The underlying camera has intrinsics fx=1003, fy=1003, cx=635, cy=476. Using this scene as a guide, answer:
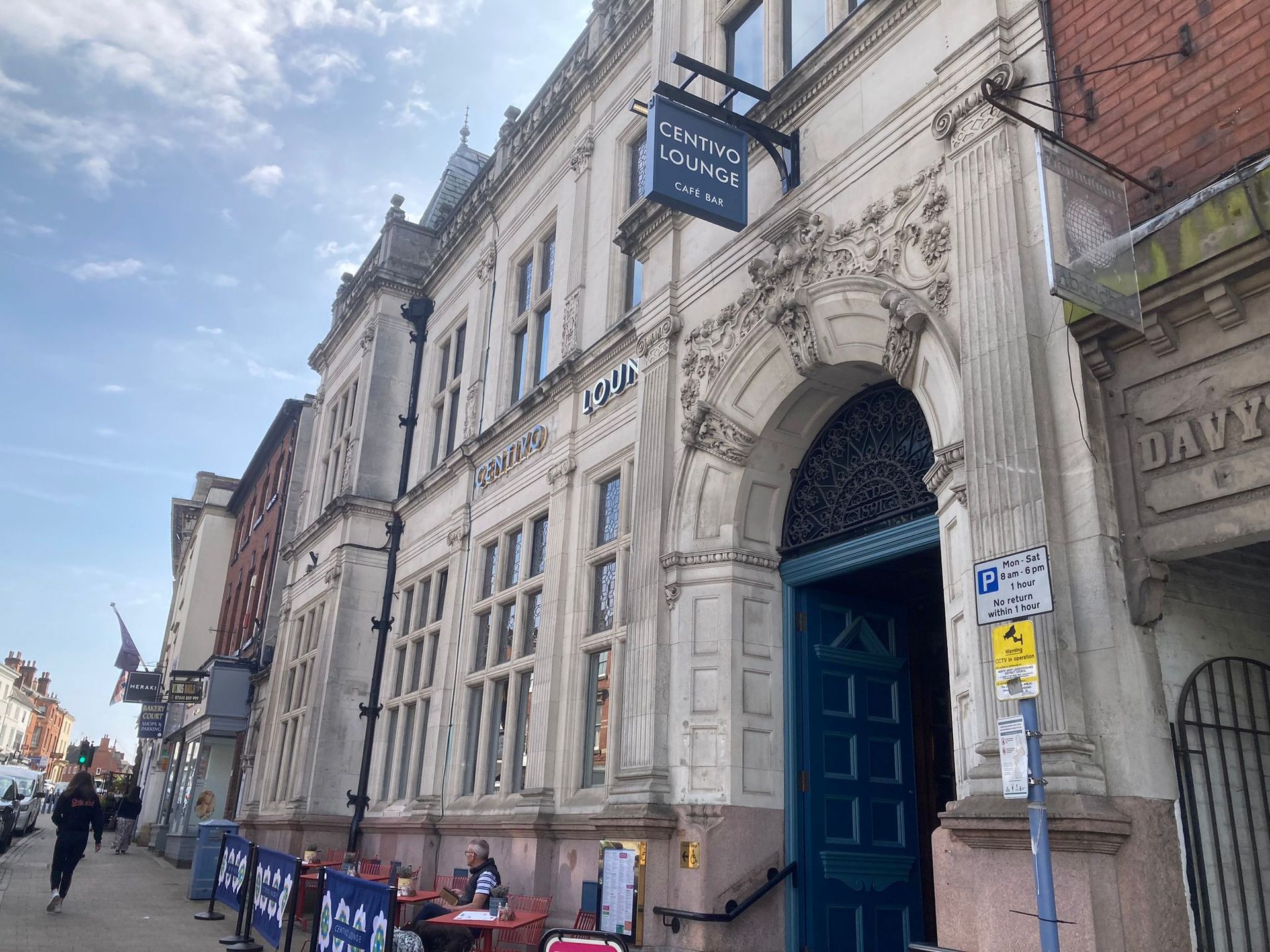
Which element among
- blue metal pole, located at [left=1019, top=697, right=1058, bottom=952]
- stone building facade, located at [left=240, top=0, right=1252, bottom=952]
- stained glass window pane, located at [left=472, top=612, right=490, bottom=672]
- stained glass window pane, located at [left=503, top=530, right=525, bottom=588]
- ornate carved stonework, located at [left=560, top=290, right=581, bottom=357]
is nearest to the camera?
blue metal pole, located at [left=1019, top=697, right=1058, bottom=952]

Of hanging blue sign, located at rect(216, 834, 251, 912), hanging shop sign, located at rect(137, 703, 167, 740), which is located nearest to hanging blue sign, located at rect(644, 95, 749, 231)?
hanging blue sign, located at rect(216, 834, 251, 912)

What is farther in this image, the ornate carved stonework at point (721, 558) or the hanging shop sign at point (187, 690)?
the hanging shop sign at point (187, 690)

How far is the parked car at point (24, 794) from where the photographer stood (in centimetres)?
2998

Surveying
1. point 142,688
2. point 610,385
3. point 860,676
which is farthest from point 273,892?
point 142,688

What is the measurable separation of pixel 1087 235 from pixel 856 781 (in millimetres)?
5596

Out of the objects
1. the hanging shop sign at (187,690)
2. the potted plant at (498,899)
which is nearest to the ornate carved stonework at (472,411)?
the potted plant at (498,899)

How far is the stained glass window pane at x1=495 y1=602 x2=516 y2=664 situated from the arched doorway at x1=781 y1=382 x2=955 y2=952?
17.9 feet

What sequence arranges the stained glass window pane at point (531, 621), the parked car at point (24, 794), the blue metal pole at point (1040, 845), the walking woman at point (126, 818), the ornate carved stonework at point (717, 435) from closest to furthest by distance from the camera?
the blue metal pole at point (1040, 845) < the ornate carved stonework at point (717, 435) < the stained glass window pane at point (531, 621) < the walking woman at point (126, 818) < the parked car at point (24, 794)

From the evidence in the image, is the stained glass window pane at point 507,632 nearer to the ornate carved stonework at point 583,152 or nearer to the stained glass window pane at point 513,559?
the stained glass window pane at point 513,559

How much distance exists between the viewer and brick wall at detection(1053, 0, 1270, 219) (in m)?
5.89

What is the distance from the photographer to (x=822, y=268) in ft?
29.6

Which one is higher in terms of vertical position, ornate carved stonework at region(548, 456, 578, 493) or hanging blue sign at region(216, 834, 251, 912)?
ornate carved stonework at region(548, 456, 578, 493)

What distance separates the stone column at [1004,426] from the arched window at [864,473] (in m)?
1.53

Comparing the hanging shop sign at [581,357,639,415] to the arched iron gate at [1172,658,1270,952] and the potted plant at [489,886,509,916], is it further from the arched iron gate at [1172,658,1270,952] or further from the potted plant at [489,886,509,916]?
the arched iron gate at [1172,658,1270,952]
